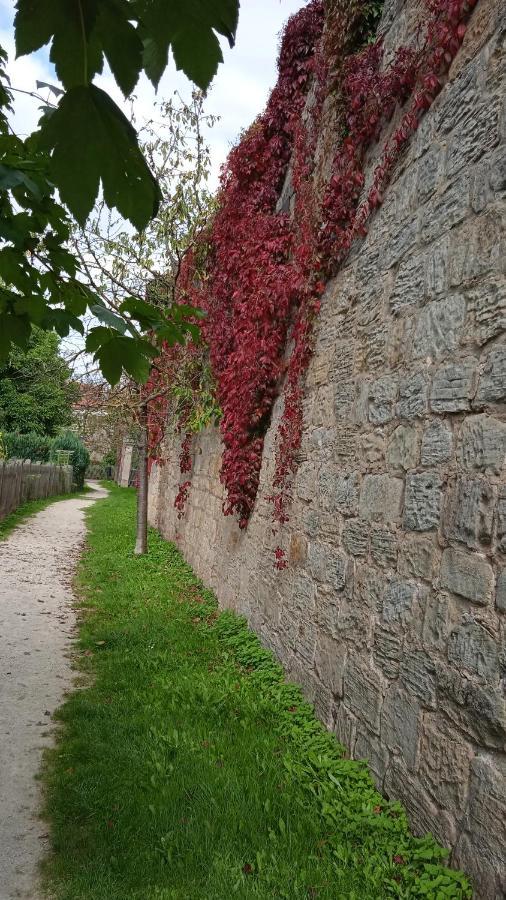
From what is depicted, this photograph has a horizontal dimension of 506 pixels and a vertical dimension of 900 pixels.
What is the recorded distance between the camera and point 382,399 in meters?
3.33

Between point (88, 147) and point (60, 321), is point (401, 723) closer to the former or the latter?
point (60, 321)

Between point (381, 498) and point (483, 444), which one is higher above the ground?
point (483, 444)

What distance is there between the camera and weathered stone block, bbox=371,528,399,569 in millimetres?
3100

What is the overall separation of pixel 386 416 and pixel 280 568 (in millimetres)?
1933

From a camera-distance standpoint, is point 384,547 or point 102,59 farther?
point 384,547

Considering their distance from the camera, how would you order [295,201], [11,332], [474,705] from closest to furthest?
1. [11,332]
2. [474,705]
3. [295,201]

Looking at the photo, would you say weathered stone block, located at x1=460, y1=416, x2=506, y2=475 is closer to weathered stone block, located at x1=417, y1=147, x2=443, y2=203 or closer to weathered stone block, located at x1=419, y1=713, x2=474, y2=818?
weathered stone block, located at x1=419, y1=713, x2=474, y2=818

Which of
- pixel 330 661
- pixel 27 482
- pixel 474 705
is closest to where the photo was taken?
pixel 474 705

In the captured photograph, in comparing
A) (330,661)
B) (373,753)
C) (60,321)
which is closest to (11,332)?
(60,321)

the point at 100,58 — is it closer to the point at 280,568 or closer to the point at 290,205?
the point at 280,568

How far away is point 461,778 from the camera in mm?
2396

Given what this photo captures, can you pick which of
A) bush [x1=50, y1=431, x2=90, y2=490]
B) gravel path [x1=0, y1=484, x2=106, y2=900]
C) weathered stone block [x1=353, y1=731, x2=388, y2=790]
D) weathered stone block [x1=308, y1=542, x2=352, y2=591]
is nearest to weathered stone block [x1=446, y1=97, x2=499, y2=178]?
weathered stone block [x1=308, y1=542, x2=352, y2=591]

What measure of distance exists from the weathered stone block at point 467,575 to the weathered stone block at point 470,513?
0.06 metres

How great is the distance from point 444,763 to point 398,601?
72cm
